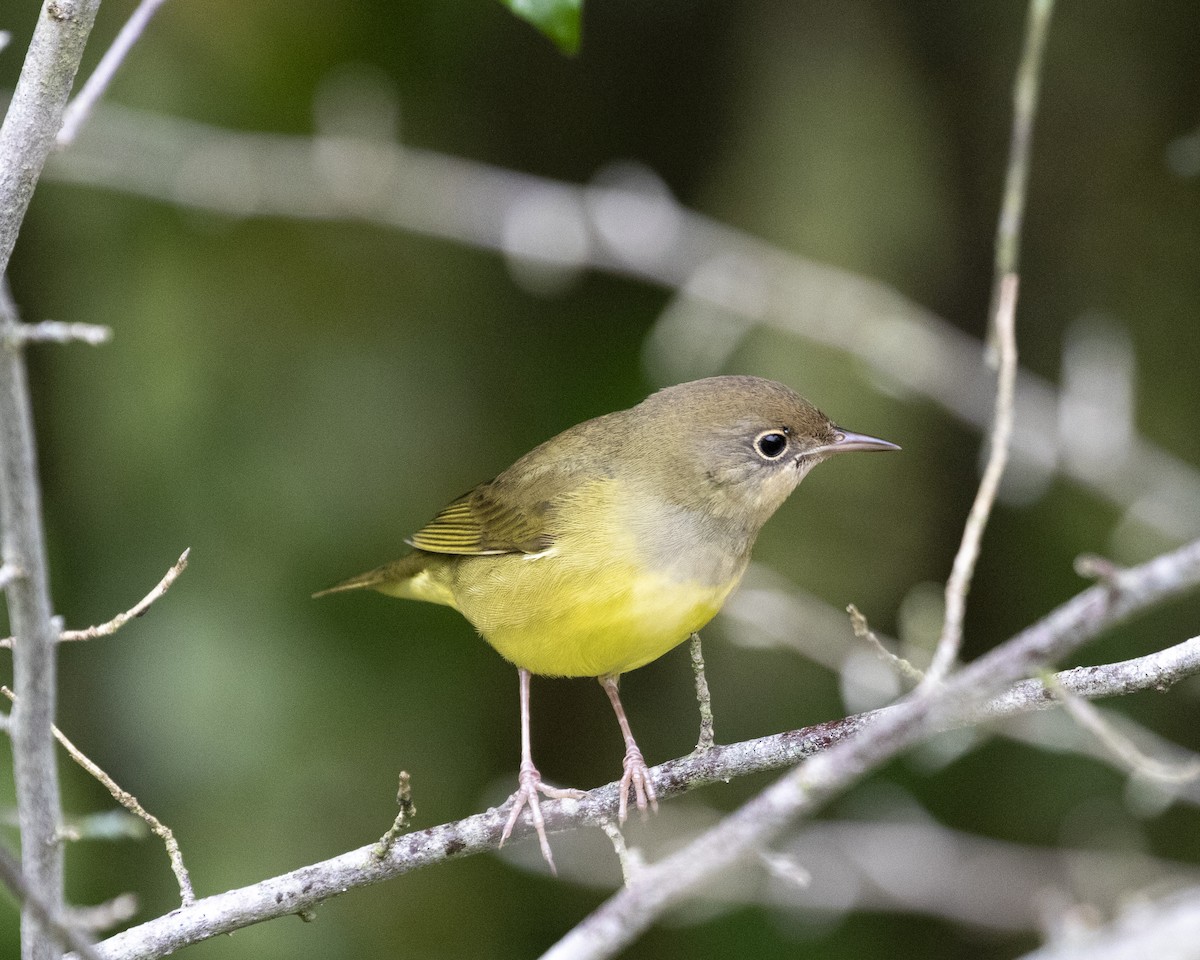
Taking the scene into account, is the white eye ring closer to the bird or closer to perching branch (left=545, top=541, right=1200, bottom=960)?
the bird

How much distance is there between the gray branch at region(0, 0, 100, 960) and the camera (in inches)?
79.4

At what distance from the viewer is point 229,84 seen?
5816mm

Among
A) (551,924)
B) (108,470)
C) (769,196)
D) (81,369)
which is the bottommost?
(551,924)

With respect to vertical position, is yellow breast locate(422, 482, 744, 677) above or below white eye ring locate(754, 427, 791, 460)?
below

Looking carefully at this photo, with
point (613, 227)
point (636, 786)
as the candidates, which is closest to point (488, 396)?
point (613, 227)

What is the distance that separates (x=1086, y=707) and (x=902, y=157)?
4357mm

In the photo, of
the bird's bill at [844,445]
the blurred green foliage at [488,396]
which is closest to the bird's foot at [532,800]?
the blurred green foliage at [488,396]

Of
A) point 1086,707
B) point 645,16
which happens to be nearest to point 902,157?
point 645,16

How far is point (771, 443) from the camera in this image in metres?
4.57

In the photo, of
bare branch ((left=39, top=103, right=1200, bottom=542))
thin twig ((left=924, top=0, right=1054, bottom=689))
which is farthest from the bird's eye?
thin twig ((left=924, top=0, right=1054, bottom=689))

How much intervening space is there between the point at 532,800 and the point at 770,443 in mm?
1397

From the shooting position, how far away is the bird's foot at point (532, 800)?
3594 millimetres

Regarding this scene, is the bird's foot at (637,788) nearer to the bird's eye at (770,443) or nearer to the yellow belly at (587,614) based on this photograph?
the yellow belly at (587,614)

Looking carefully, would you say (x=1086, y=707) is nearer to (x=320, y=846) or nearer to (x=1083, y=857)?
(x=1083, y=857)
